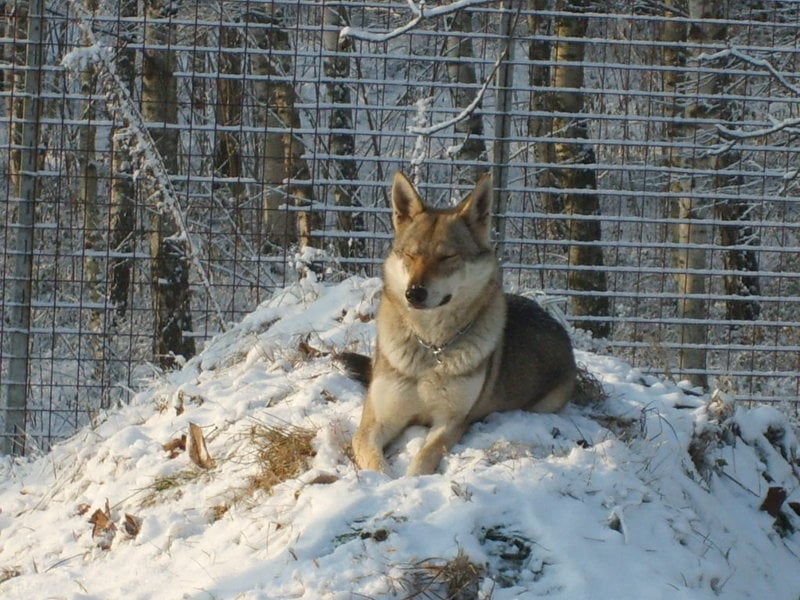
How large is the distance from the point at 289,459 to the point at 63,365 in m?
10.1

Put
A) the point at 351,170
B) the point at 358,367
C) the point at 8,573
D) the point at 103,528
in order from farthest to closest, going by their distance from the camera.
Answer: the point at 351,170, the point at 358,367, the point at 103,528, the point at 8,573

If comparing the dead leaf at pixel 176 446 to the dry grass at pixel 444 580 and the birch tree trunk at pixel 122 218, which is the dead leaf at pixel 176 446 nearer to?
the dry grass at pixel 444 580

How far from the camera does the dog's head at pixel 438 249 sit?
5078 millimetres

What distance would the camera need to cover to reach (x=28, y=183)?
8.35m

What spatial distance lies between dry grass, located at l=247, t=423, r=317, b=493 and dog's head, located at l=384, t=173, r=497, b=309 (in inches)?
34.7

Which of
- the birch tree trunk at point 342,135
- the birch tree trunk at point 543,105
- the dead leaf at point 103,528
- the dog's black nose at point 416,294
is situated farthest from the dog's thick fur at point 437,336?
the birch tree trunk at point 543,105

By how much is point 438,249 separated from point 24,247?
4.50 m

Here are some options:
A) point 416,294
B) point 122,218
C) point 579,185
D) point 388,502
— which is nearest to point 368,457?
point 388,502

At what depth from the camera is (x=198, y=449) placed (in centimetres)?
543

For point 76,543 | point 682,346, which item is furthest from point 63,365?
point 76,543

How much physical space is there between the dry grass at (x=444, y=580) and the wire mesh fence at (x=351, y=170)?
2868 mm

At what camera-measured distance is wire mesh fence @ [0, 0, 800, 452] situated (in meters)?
8.32

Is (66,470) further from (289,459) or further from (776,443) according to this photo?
(776,443)

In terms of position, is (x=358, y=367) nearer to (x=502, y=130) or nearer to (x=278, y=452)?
(x=278, y=452)
